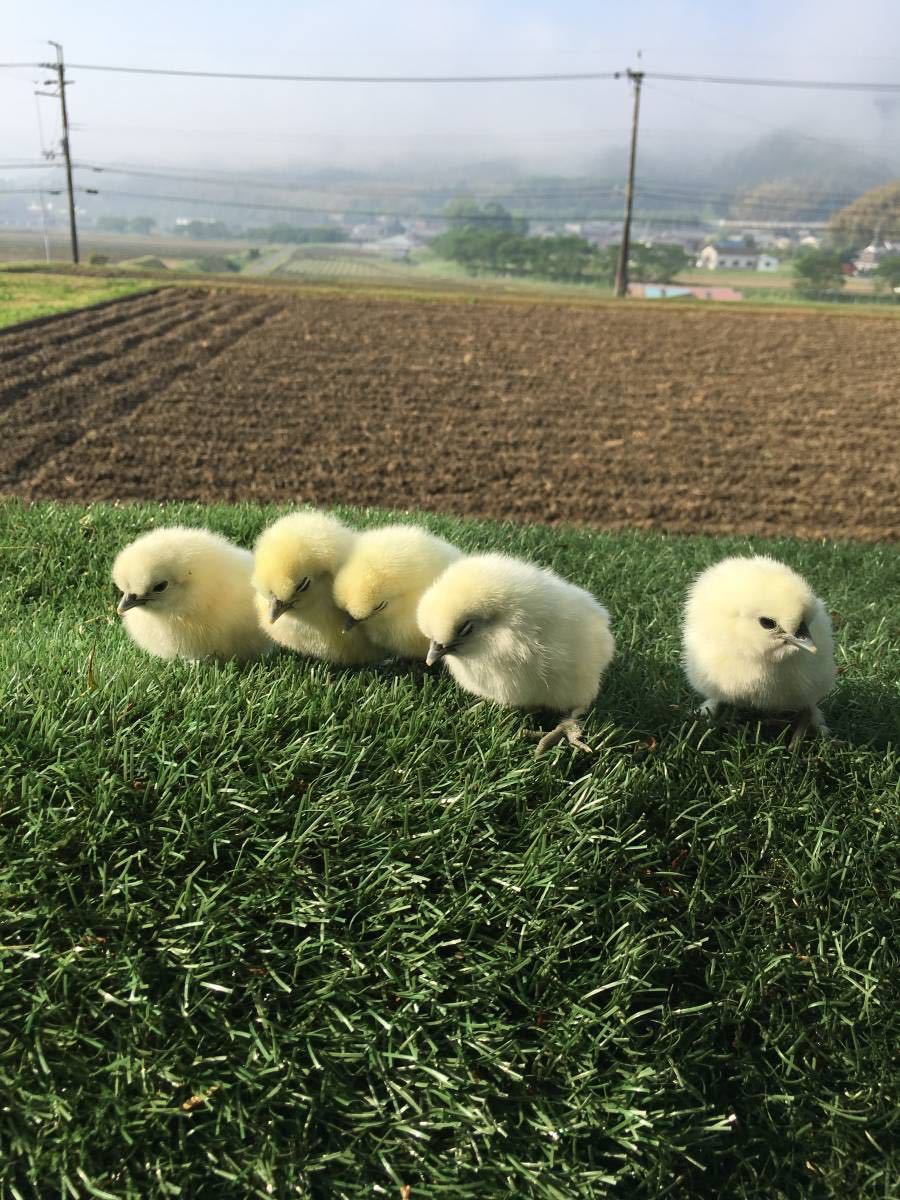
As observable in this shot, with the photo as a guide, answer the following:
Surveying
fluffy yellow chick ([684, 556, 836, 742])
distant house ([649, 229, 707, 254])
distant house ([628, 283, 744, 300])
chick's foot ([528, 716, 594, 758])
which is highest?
distant house ([649, 229, 707, 254])

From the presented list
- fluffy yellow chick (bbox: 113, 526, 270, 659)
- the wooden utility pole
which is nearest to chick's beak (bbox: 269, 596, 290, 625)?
fluffy yellow chick (bbox: 113, 526, 270, 659)

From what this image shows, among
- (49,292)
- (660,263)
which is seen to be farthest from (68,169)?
(660,263)

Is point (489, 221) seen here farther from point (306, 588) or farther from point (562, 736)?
point (562, 736)

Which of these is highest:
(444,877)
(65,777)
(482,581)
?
(482,581)

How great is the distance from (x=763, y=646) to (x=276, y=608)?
1520 millimetres

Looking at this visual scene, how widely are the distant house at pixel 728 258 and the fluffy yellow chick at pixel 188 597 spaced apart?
430 ft

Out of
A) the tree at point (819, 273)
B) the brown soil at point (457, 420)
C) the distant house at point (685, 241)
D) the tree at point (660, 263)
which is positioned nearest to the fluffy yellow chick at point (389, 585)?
the brown soil at point (457, 420)

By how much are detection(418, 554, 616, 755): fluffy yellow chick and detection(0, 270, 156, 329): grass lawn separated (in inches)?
1077

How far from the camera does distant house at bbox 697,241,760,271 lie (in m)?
123

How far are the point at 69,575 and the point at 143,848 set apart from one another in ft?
8.41

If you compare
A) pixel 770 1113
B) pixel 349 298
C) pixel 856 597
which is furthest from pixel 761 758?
pixel 349 298

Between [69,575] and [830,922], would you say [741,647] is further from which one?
[69,575]

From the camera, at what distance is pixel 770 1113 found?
189 centimetres

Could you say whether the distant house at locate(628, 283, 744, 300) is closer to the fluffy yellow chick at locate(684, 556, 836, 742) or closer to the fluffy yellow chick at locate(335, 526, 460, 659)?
the fluffy yellow chick at locate(684, 556, 836, 742)
